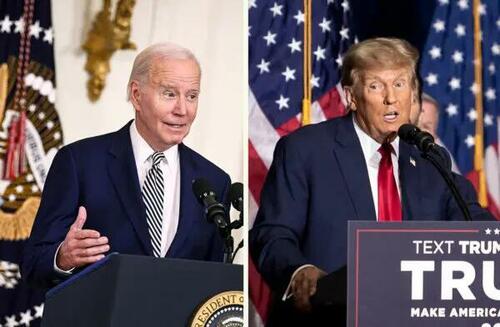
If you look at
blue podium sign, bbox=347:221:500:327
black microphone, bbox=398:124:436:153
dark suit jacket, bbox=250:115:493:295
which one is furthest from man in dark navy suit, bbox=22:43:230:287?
blue podium sign, bbox=347:221:500:327

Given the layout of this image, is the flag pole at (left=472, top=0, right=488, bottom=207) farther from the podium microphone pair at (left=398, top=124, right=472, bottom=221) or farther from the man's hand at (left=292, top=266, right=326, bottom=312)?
the man's hand at (left=292, top=266, right=326, bottom=312)

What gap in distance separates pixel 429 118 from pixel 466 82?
0.18m

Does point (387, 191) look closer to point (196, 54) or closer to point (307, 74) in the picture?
point (307, 74)

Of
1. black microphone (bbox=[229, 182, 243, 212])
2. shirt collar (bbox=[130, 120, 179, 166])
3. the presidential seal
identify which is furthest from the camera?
shirt collar (bbox=[130, 120, 179, 166])

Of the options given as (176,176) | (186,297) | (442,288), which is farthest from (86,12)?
(442,288)

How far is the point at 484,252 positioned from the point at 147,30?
2.01 m

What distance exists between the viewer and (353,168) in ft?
12.3

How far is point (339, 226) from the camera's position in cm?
368

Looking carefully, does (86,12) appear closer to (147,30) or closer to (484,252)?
(147,30)

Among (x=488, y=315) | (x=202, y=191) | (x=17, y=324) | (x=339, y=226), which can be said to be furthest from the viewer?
(x=17, y=324)

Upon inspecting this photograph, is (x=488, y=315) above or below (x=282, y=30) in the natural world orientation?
below

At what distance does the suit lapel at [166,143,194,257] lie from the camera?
454cm

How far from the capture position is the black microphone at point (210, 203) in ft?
14.1

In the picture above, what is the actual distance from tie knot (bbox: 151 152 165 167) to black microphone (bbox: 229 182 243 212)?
34cm
